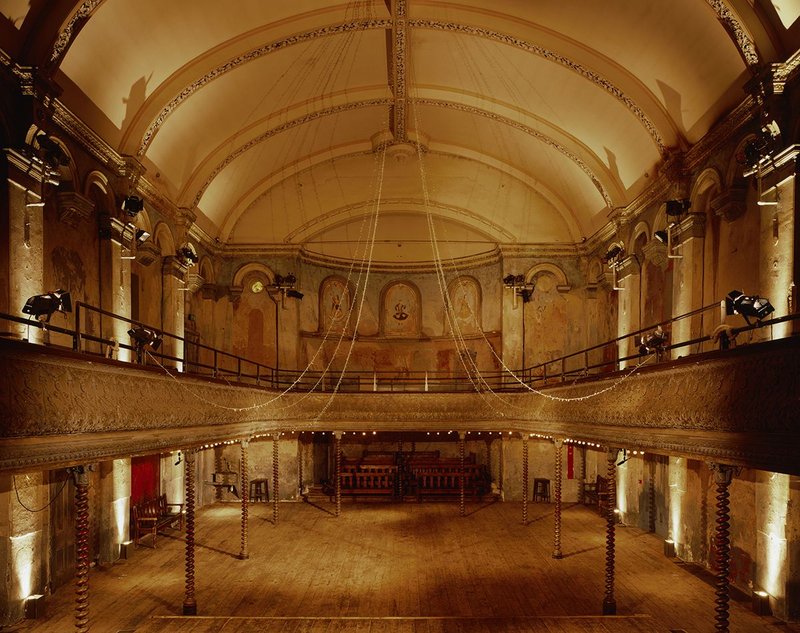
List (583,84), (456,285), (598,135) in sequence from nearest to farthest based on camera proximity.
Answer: (583,84)
(598,135)
(456,285)

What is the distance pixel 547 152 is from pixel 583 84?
4.63 m

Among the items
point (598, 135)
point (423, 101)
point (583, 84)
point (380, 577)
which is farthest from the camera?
point (423, 101)

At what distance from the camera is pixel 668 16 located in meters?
13.2

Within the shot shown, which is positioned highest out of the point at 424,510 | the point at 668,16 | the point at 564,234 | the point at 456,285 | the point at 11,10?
the point at 668,16

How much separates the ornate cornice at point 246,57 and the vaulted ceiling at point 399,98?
0.14 feet

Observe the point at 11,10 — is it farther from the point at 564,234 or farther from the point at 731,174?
the point at 564,234

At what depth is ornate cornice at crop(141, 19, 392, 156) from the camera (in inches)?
636

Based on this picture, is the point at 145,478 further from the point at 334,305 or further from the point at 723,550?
the point at 723,550

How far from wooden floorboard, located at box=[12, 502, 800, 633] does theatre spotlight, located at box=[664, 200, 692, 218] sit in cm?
884

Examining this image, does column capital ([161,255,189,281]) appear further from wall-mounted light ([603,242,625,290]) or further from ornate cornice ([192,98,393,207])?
wall-mounted light ([603,242,625,290])

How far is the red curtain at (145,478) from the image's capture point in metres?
17.4

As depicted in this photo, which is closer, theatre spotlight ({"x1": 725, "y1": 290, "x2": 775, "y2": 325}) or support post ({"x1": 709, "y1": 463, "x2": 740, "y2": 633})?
support post ({"x1": 709, "y1": 463, "x2": 740, "y2": 633})

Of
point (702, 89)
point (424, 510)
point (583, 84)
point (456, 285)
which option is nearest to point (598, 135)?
point (583, 84)

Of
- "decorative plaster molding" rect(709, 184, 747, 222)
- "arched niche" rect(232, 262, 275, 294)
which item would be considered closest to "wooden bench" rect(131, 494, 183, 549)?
"arched niche" rect(232, 262, 275, 294)
